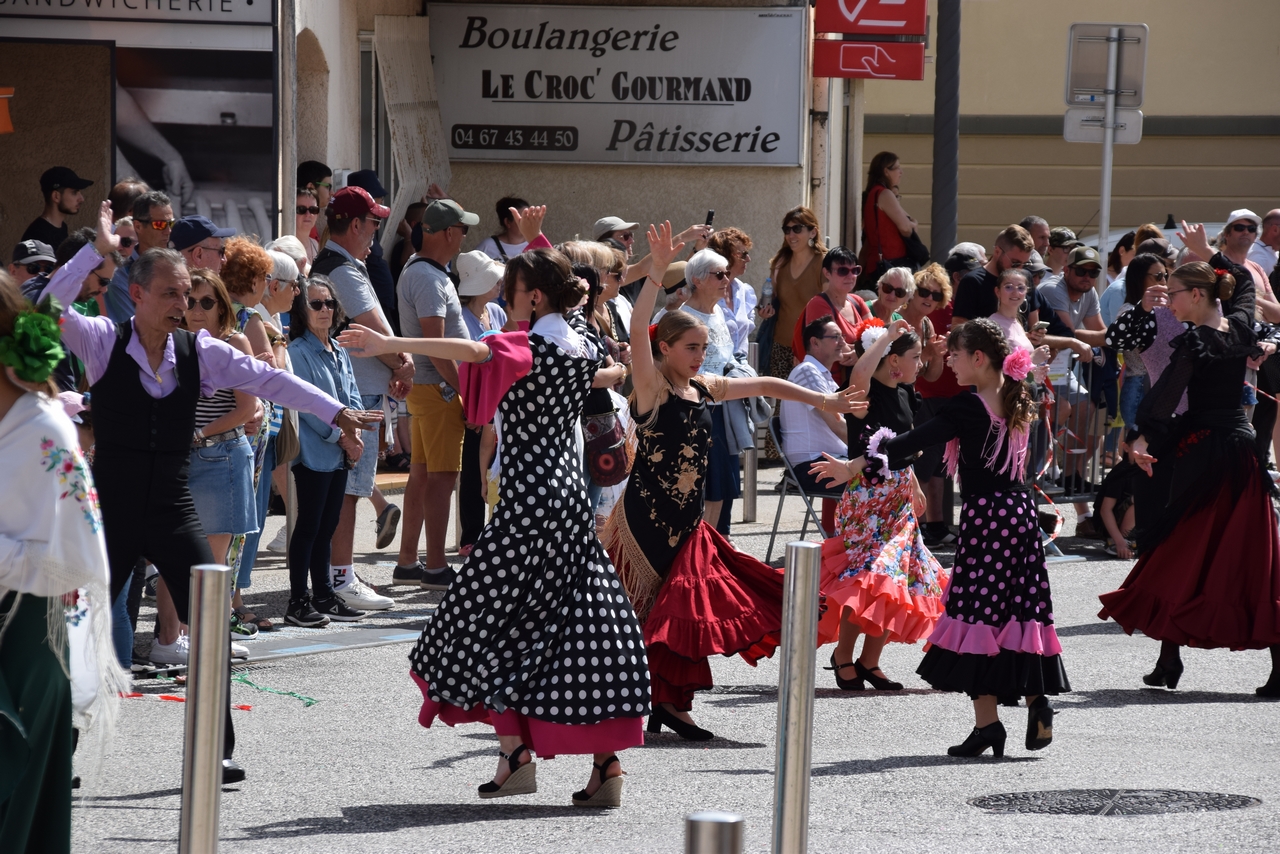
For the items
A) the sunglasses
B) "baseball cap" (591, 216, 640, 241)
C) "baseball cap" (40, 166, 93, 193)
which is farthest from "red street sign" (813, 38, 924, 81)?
"baseball cap" (40, 166, 93, 193)

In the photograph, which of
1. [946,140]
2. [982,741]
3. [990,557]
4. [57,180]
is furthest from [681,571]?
[946,140]

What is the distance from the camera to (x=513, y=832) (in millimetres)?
5371

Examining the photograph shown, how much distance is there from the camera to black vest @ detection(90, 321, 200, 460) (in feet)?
20.9

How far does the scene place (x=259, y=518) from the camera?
8.83 metres

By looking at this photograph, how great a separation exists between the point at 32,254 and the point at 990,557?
4595 millimetres

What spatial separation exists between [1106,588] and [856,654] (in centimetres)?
249

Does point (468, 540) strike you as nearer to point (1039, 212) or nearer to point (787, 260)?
point (787, 260)

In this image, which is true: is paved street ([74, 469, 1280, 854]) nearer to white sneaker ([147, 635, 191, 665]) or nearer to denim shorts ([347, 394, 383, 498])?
white sneaker ([147, 635, 191, 665])

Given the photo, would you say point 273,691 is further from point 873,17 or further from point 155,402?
point 873,17

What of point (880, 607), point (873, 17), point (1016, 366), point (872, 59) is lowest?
point (880, 607)

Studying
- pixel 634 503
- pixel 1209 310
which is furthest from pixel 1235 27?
pixel 634 503

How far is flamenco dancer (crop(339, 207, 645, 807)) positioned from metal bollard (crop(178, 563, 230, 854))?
1851 millimetres

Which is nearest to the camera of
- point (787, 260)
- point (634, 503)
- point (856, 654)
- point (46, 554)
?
point (46, 554)

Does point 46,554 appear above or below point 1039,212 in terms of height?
below
